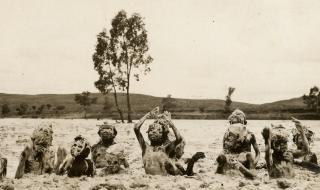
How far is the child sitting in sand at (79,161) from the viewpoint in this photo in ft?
27.5

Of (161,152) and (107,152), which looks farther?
(107,152)

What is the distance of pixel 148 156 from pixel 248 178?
1.94m

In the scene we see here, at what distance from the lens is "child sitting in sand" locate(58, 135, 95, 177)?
8367mm

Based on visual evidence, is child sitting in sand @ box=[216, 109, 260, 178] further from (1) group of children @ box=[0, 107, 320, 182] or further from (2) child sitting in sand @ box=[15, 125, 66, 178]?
(2) child sitting in sand @ box=[15, 125, 66, 178]

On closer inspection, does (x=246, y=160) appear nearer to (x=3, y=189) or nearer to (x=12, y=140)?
(x=3, y=189)

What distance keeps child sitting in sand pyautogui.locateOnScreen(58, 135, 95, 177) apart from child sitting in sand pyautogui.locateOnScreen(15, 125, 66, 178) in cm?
109

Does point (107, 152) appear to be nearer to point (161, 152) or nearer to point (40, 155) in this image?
point (161, 152)

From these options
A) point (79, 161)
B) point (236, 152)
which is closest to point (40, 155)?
point (79, 161)

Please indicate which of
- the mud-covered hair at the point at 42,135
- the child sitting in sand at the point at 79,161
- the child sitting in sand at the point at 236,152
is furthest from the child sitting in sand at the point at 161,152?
the mud-covered hair at the point at 42,135

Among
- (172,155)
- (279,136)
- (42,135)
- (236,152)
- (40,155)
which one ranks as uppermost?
(279,136)

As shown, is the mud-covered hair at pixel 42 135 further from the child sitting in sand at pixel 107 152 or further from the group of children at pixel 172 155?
the child sitting in sand at pixel 107 152

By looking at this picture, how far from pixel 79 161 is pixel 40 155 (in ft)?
5.17

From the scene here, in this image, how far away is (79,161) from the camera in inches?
334

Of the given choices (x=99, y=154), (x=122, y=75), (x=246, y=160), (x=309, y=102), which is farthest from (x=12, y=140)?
(x=309, y=102)
